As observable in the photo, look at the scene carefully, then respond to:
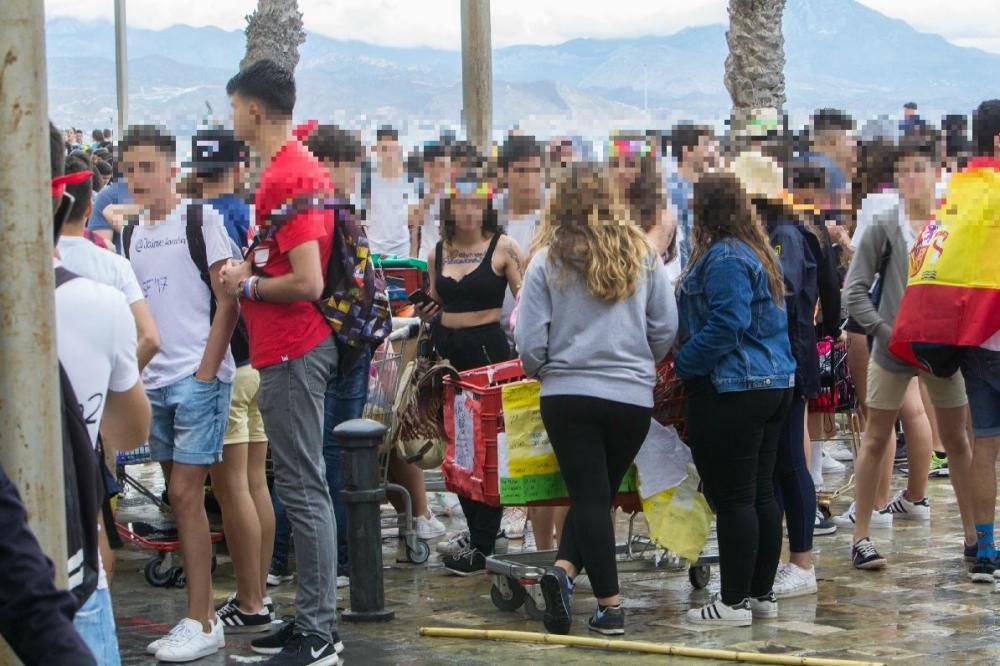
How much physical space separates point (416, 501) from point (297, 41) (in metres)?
21.3

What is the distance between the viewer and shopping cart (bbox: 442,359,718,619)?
23.7 feet

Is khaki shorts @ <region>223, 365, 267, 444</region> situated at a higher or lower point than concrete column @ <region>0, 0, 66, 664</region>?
lower

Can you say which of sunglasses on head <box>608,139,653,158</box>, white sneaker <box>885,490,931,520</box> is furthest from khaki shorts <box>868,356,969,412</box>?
sunglasses on head <box>608,139,653,158</box>

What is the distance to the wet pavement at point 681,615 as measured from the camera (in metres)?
6.65

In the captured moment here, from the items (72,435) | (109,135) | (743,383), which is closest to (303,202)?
(743,383)

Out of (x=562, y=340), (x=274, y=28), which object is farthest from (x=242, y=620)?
(x=274, y=28)

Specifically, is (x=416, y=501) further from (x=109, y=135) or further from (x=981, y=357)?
(x=109, y=135)

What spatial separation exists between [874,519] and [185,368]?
4766mm

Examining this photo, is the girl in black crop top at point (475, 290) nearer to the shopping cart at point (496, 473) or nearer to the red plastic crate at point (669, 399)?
the shopping cart at point (496, 473)

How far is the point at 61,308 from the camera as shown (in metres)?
3.71

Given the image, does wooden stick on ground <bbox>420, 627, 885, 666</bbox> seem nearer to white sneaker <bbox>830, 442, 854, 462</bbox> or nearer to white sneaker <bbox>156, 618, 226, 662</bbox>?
white sneaker <bbox>156, 618, 226, 662</bbox>

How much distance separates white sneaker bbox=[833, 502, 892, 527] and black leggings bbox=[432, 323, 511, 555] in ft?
7.96

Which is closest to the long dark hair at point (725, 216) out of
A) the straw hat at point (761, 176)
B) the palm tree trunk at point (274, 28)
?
the straw hat at point (761, 176)

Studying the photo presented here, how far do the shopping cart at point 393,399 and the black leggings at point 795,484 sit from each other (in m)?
2.07
